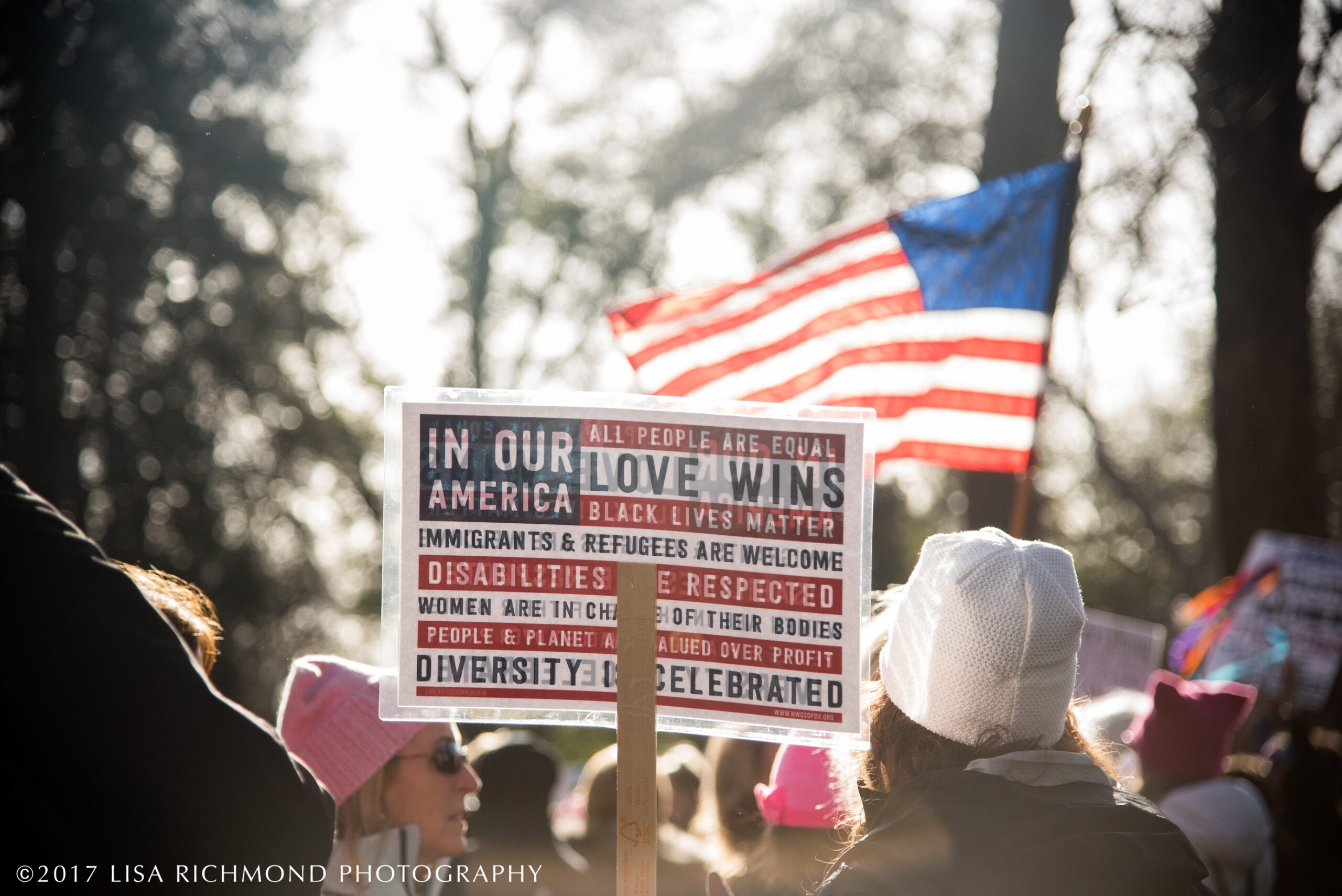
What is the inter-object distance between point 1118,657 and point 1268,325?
290cm

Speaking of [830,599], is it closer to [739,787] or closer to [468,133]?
[739,787]

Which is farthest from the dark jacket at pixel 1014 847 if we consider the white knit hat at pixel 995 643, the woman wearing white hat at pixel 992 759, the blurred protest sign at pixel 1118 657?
the blurred protest sign at pixel 1118 657

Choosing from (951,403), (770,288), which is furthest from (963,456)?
(770,288)

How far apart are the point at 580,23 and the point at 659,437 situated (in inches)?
704

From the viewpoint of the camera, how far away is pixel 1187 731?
4035 millimetres

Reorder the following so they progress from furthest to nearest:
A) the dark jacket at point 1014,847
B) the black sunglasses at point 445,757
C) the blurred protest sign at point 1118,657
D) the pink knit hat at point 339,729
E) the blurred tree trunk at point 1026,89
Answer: the blurred protest sign at point 1118,657, the blurred tree trunk at point 1026,89, the black sunglasses at point 445,757, the pink knit hat at point 339,729, the dark jacket at point 1014,847

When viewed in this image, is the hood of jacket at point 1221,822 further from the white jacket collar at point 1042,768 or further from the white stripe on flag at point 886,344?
the white jacket collar at point 1042,768

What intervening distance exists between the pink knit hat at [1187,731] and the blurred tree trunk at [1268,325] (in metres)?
4.44

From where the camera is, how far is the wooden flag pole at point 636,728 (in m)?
2.10

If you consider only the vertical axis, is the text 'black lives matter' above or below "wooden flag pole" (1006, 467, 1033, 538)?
above

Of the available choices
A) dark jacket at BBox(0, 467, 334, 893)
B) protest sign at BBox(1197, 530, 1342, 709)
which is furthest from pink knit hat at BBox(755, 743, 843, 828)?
protest sign at BBox(1197, 530, 1342, 709)

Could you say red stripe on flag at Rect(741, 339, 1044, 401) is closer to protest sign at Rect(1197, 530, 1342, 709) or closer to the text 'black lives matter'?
protest sign at Rect(1197, 530, 1342, 709)

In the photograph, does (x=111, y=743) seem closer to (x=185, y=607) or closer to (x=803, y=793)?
(x=185, y=607)

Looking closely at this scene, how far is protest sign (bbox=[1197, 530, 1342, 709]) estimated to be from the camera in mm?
6391
